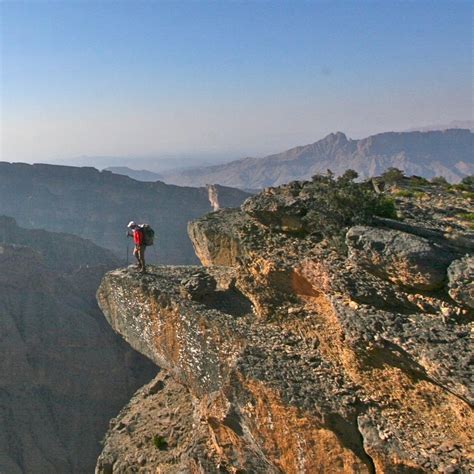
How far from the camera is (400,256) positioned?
8508 mm

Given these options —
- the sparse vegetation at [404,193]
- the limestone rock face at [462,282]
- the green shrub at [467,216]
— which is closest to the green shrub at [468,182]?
the sparse vegetation at [404,193]

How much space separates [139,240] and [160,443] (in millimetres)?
6616

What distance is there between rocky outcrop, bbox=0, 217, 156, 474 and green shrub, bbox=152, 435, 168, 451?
1589 cm

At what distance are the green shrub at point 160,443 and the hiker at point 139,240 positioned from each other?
Result: 5.49 m

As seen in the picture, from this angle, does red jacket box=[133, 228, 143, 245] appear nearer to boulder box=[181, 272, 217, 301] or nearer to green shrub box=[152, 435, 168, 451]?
boulder box=[181, 272, 217, 301]

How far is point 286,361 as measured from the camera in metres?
9.89

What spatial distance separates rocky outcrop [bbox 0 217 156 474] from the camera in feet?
93.3

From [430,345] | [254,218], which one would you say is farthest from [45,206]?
[430,345]

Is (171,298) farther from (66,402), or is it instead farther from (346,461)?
(66,402)

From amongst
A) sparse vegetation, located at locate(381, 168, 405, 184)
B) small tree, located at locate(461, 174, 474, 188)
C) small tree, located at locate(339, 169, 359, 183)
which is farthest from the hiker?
small tree, located at locate(461, 174, 474, 188)

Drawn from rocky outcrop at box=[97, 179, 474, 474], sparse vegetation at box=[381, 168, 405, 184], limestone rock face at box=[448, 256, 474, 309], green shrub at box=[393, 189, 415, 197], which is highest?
sparse vegetation at box=[381, 168, 405, 184]

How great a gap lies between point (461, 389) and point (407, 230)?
12.6ft

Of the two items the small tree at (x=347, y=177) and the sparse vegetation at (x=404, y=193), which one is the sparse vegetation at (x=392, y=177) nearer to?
the small tree at (x=347, y=177)

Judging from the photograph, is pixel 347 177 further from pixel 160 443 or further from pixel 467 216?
pixel 160 443
